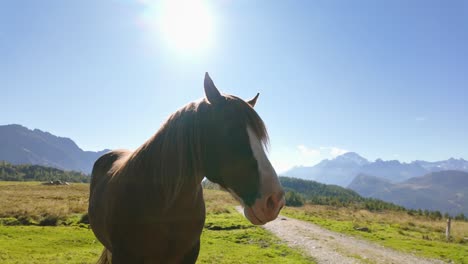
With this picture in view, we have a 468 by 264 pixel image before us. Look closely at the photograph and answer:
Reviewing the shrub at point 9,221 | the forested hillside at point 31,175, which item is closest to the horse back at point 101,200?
the shrub at point 9,221

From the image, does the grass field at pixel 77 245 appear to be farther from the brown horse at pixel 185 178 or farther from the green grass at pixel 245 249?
the brown horse at pixel 185 178

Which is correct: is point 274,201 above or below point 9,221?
above

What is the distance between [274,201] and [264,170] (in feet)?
0.92

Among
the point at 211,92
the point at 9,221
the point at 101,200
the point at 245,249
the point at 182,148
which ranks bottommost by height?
the point at 9,221

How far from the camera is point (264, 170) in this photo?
2.84 metres

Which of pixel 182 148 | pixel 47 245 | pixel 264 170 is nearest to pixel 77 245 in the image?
pixel 47 245

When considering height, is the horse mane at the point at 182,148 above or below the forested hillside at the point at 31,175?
above

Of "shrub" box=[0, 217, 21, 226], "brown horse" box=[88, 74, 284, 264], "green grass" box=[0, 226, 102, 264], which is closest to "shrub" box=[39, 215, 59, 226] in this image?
"shrub" box=[0, 217, 21, 226]

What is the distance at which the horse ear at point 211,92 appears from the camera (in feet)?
Answer: 10.0

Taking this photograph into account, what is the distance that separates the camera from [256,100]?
393 centimetres

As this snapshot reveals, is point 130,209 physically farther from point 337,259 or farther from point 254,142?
point 337,259

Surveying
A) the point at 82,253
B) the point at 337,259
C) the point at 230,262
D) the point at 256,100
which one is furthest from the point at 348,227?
the point at 256,100

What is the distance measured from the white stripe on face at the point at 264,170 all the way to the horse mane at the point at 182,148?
148 millimetres

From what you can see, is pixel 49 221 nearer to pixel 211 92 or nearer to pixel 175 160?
pixel 175 160
